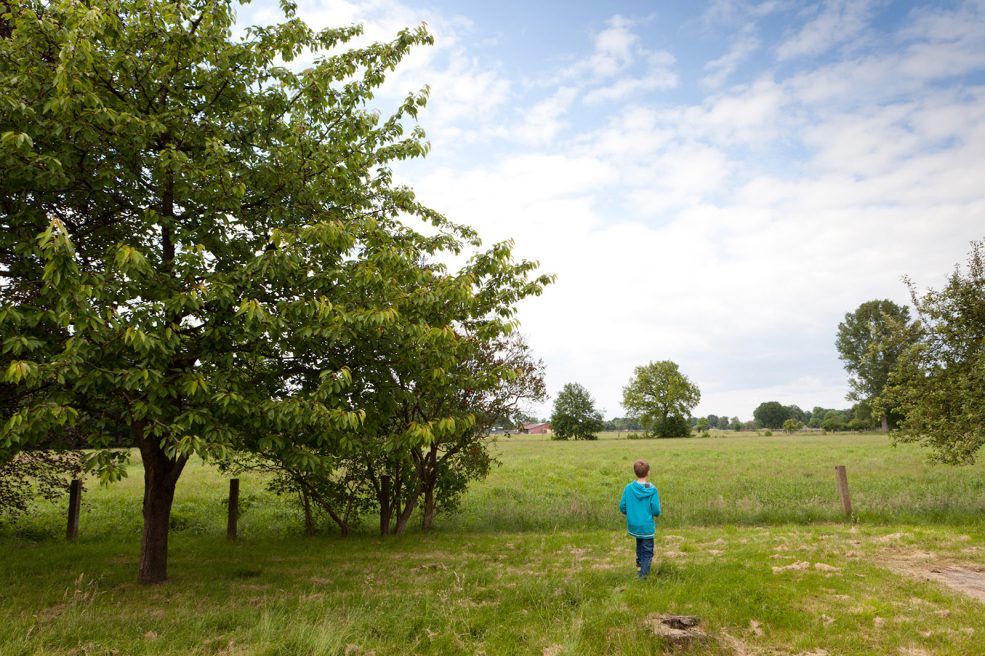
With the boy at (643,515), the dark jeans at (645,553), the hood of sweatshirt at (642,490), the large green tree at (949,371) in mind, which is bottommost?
the dark jeans at (645,553)

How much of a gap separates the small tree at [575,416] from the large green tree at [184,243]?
80.1 m

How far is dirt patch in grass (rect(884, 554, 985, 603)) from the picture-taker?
8984 millimetres

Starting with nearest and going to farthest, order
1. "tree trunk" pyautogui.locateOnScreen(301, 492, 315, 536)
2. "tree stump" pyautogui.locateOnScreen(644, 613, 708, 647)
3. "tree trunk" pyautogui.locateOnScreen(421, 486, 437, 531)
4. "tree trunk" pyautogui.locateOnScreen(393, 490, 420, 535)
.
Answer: "tree stump" pyautogui.locateOnScreen(644, 613, 708, 647)
"tree trunk" pyautogui.locateOnScreen(301, 492, 315, 536)
"tree trunk" pyautogui.locateOnScreen(393, 490, 420, 535)
"tree trunk" pyautogui.locateOnScreen(421, 486, 437, 531)

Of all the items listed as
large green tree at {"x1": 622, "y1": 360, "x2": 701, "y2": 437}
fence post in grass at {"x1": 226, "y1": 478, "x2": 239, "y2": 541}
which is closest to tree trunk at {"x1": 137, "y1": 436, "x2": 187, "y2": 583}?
fence post in grass at {"x1": 226, "y1": 478, "x2": 239, "y2": 541}

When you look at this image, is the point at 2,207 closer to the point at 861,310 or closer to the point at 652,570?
the point at 652,570

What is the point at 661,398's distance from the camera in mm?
99438

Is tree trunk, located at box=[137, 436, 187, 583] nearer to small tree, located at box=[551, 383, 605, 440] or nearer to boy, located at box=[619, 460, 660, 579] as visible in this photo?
boy, located at box=[619, 460, 660, 579]

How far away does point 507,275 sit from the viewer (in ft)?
37.8

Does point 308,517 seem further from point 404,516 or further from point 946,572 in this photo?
point 946,572

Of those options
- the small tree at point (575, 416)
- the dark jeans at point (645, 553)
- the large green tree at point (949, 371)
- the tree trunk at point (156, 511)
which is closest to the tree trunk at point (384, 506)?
the tree trunk at point (156, 511)

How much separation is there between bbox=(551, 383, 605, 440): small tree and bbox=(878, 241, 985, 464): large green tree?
7200 centimetres

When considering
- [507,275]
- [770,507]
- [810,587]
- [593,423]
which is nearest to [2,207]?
[507,275]

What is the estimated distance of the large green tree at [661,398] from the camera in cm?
9538

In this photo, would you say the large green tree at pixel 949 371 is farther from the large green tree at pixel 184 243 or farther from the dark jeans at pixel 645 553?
the large green tree at pixel 184 243
